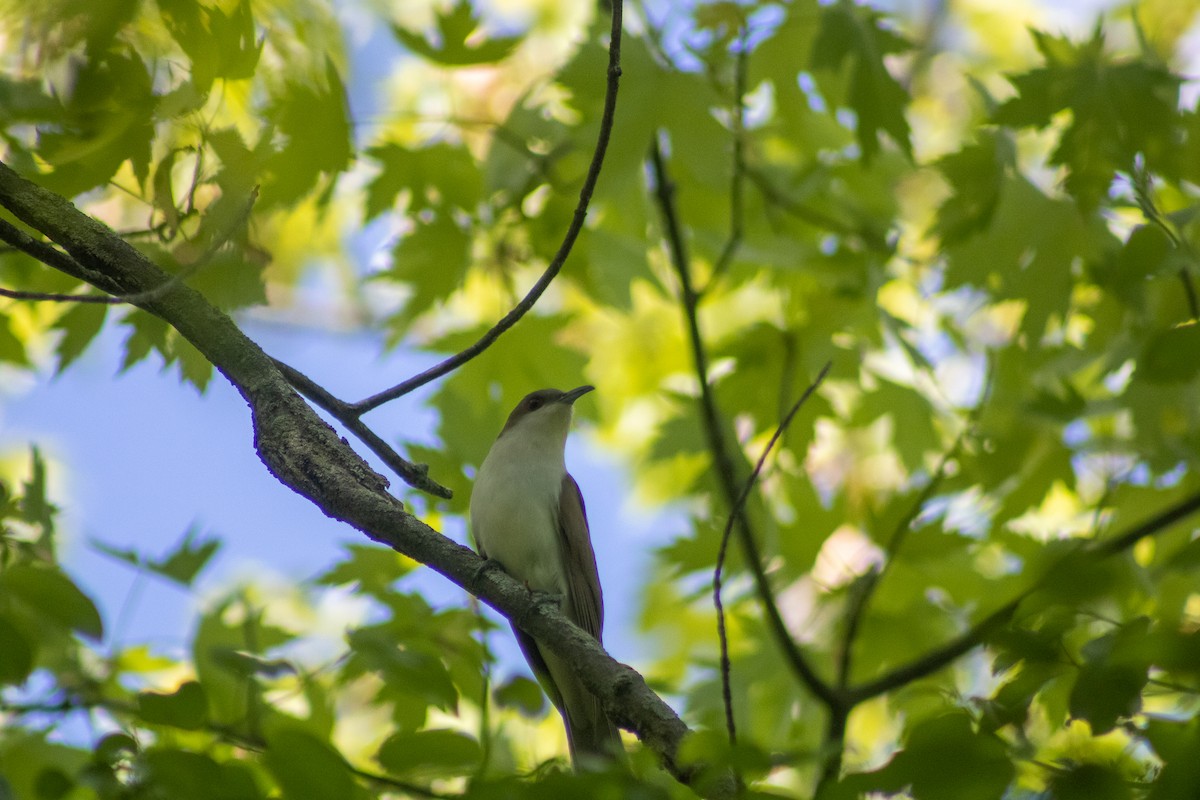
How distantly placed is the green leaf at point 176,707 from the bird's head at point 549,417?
387 centimetres

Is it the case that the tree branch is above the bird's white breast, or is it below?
below

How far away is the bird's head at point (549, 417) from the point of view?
6.49 meters

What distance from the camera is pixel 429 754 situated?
2529mm

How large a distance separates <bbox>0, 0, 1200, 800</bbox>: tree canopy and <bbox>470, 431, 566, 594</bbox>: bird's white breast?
39 cm

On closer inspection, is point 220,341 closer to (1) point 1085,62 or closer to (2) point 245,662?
(2) point 245,662

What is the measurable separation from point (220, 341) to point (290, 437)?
1.50 feet

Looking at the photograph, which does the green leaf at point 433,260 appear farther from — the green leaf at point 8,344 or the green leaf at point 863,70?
the green leaf at point 863,70

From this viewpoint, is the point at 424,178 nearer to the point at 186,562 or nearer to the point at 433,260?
the point at 433,260

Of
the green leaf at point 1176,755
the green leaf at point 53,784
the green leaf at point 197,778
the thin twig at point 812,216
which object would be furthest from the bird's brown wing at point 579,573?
the green leaf at point 1176,755

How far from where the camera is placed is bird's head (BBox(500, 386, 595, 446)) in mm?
6492

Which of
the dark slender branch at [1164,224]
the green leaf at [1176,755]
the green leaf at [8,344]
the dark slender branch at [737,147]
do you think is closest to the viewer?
the green leaf at [1176,755]

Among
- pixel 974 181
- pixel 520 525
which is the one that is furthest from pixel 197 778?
pixel 974 181

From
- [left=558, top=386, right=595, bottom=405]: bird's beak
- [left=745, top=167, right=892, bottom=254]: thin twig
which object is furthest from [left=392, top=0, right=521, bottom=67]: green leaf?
[left=558, top=386, right=595, bottom=405]: bird's beak

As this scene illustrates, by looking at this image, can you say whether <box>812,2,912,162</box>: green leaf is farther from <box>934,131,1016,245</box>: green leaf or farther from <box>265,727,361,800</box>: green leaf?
<box>265,727,361,800</box>: green leaf
